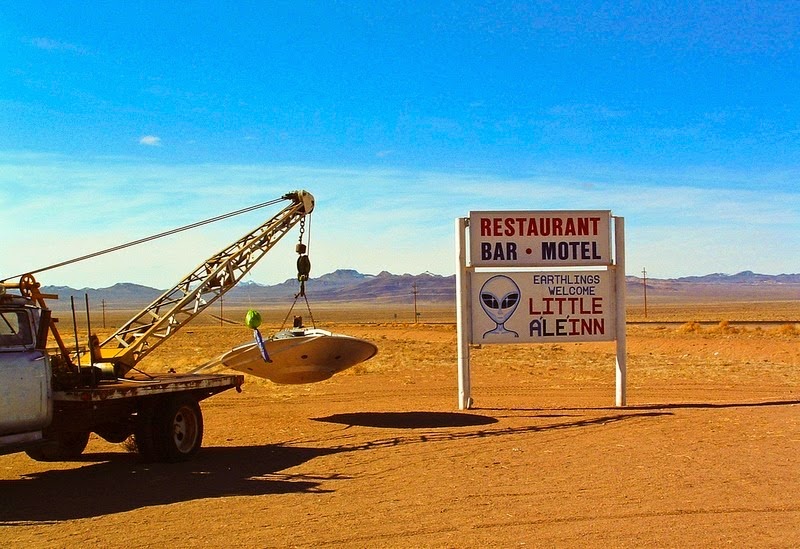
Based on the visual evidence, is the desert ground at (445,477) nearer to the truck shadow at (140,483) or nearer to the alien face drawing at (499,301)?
the truck shadow at (140,483)

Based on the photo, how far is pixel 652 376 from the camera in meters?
26.3

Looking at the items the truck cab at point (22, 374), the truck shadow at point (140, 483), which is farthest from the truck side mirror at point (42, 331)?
the truck shadow at point (140, 483)

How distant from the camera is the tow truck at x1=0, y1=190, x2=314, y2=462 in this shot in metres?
10.3

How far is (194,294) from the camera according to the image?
54.4 feet

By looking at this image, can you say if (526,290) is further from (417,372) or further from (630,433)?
(417,372)

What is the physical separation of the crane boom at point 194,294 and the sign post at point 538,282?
3.48 metres

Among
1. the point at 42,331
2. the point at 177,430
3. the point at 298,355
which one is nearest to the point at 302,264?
the point at 298,355

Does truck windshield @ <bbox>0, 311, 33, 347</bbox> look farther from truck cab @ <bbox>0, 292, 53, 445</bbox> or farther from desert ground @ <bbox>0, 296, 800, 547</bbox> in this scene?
desert ground @ <bbox>0, 296, 800, 547</bbox>

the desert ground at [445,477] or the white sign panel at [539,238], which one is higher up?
the white sign panel at [539,238]

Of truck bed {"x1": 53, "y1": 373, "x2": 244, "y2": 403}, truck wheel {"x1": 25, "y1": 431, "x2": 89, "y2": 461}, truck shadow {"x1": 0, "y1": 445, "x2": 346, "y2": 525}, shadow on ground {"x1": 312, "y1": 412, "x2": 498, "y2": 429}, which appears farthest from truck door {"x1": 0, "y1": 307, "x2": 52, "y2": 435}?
shadow on ground {"x1": 312, "y1": 412, "x2": 498, "y2": 429}

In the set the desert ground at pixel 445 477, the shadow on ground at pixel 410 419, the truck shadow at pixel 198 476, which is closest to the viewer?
the desert ground at pixel 445 477

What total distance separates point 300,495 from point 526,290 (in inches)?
373

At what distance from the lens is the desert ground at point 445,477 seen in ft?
27.2

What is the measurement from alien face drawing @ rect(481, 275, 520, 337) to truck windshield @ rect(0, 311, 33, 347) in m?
9.83
